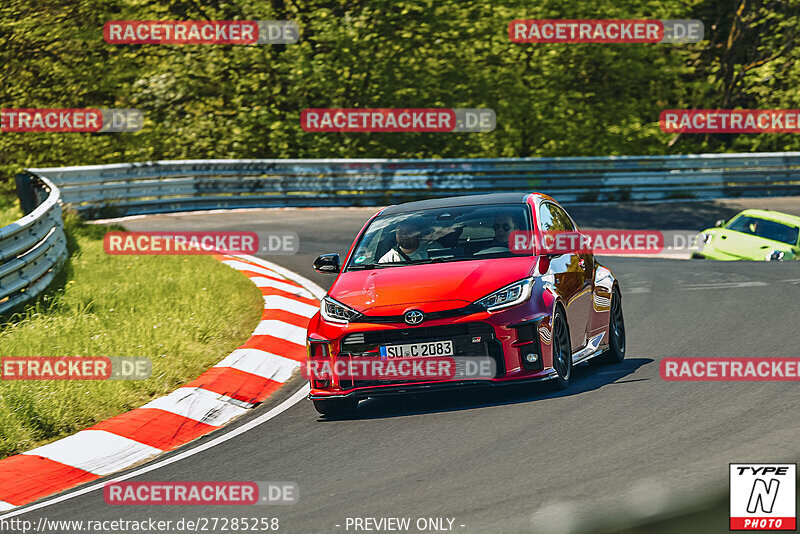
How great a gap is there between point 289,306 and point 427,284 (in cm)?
495

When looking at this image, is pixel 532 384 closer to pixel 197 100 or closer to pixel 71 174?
pixel 71 174

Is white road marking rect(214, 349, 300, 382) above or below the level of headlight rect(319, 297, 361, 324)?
below

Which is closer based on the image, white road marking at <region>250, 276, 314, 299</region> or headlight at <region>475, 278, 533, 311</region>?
headlight at <region>475, 278, 533, 311</region>

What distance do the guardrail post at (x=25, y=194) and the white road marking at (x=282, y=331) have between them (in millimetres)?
7924

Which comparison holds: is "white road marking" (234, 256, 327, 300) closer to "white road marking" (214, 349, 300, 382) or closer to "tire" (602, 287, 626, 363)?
"white road marking" (214, 349, 300, 382)

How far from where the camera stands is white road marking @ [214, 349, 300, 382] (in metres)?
10.2

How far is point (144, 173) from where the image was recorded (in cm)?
2531

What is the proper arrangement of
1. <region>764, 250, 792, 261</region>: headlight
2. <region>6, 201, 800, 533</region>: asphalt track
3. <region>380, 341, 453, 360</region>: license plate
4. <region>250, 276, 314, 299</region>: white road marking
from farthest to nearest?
1. <region>764, 250, 792, 261</region>: headlight
2. <region>250, 276, 314, 299</region>: white road marking
3. <region>380, 341, 453, 360</region>: license plate
4. <region>6, 201, 800, 533</region>: asphalt track

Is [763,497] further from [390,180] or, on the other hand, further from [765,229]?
[390,180]

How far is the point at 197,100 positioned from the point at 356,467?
24.5 m

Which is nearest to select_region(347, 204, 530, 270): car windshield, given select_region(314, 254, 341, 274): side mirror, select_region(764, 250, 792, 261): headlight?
select_region(314, 254, 341, 274): side mirror

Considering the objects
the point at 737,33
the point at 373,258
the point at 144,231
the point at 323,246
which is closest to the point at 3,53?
the point at 144,231

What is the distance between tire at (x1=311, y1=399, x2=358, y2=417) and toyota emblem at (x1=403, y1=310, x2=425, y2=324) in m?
0.85

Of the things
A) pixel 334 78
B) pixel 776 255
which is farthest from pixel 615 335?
pixel 334 78
